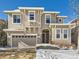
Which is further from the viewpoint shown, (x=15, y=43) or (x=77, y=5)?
(x=15, y=43)

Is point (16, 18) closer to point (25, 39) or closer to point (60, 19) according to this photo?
point (25, 39)

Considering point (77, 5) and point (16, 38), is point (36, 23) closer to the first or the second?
point (16, 38)

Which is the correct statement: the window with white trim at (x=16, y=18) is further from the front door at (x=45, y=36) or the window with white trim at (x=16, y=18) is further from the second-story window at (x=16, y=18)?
the front door at (x=45, y=36)

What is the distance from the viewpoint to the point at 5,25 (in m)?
37.9

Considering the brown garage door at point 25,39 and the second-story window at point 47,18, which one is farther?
the second-story window at point 47,18

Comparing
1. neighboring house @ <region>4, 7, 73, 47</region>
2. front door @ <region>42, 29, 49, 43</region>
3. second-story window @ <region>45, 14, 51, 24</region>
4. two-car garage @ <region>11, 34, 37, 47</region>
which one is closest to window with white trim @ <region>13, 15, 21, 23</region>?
neighboring house @ <region>4, 7, 73, 47</region>

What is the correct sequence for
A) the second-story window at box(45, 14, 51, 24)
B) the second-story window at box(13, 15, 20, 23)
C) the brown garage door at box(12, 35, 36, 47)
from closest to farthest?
the brown garage door at box(12, 35, 36, 47) → the second-story window at box(13, 15, 20, 23) → the second-story window at box(45, 14, 51, 24)

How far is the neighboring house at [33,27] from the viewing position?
111ft

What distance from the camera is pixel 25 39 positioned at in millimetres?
34000

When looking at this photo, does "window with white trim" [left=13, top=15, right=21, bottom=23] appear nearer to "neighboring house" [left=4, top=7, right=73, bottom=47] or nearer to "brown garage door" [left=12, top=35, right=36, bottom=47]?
"neighboring house" [left=4, top=7, right=73, bottom=47]

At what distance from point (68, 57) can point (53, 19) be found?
29.5 m

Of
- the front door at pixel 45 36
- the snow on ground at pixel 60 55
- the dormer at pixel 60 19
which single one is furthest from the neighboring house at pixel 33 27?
the snow on ground at pixel 60 55

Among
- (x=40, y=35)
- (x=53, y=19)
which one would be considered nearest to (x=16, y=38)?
(x=40, y=35)

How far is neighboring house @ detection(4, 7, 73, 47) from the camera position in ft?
111
